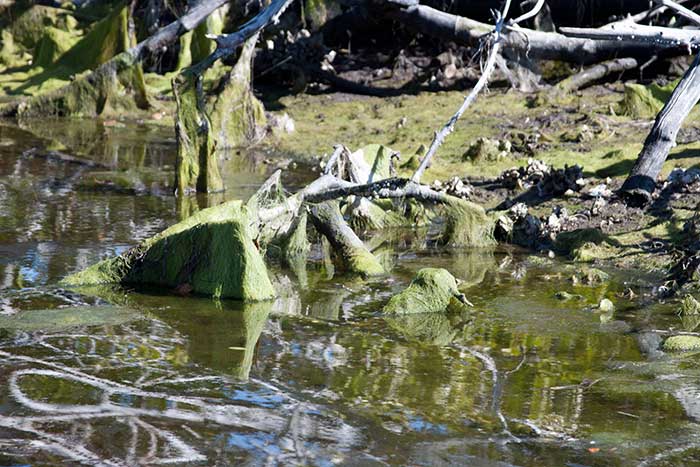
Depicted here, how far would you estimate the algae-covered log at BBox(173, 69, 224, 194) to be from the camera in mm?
11539

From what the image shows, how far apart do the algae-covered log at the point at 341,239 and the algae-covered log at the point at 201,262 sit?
43.3 inches

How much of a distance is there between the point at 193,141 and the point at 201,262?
13.4 ft

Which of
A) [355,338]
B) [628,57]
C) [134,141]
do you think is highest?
[628,57]

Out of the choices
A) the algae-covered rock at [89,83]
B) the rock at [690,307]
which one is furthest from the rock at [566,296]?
the algae-covered rock at [89,83]

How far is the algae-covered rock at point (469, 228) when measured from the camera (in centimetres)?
998

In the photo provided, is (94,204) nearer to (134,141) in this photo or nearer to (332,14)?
(134,141)

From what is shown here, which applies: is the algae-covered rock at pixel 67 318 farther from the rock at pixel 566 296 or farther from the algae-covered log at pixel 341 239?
the rock at pixel 566 296

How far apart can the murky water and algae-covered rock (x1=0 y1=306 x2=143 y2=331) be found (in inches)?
0.9

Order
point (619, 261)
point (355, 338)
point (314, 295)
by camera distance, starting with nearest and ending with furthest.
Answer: point (355, 338)
point (314, 295)
point (619, 261)

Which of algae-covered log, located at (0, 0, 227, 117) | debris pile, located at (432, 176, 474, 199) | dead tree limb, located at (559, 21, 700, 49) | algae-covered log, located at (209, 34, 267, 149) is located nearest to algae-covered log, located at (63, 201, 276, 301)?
dead tree limb, located at (559, 21, 700, 49)

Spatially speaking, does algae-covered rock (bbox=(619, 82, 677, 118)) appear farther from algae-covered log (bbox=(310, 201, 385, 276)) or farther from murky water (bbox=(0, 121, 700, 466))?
algae-covered log (bbox=(310, 201, 385, 276))

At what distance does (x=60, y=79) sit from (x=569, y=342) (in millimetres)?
16393

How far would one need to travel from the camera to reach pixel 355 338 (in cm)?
700

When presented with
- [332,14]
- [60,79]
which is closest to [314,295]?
[332,14]
